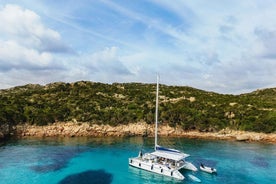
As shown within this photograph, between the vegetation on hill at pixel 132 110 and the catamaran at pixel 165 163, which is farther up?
the vegetation on hill at pixel 132 110

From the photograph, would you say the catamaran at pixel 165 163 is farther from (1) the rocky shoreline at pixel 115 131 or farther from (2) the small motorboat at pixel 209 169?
(1) the rocky shoreline at pixel 115 131

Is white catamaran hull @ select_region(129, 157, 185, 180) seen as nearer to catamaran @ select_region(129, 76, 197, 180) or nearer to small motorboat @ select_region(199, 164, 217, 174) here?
catamaran @ select_region(129, 76, 197, 180)

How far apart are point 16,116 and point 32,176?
2577 centimetres

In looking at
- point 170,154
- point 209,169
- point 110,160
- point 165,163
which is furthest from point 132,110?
point 209,169

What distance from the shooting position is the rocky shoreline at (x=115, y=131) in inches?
2160

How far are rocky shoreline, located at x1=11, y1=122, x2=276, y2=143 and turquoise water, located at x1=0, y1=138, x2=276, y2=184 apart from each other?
3377mm

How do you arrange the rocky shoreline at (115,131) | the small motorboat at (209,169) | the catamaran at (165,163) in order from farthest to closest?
1. the rocky shoreline at (115,131)
2. the small motorboat at (209,169)
3. the catamaran at (165,163)

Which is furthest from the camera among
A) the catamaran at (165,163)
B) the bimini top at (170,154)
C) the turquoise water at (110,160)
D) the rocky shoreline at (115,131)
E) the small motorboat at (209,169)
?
the rocky shoreline at (115,131)

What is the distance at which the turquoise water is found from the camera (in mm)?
32812

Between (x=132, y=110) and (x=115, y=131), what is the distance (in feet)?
22.5

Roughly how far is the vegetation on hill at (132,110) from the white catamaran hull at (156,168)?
72.5ft

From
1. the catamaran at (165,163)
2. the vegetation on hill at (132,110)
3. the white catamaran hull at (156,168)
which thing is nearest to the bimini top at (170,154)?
the catamaran at (165,163)

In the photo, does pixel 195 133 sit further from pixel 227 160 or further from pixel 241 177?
pixel 241 177

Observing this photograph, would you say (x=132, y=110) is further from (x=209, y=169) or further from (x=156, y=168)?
(x=209, y=169)
